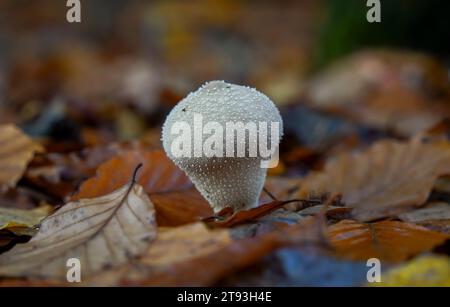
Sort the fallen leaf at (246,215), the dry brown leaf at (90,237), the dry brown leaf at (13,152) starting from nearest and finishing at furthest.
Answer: the dry brown leaf at (90,237) < the fallen leaf at (246,215) < the dry brown leaf at (13,152)

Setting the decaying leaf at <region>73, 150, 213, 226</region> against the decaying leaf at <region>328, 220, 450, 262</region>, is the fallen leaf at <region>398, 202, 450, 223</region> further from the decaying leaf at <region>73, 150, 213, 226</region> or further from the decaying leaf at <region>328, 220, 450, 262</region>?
the decaying leaf at <region>73, 150, 213, 226</region>

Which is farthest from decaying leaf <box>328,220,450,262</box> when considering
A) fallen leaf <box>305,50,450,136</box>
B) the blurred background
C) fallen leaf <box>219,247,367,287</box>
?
fallen leaf <box>305,50,450,136</box>

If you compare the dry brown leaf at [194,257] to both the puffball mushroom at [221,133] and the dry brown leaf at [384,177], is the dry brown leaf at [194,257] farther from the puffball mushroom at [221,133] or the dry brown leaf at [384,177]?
the dry brown leaf at [384,177]

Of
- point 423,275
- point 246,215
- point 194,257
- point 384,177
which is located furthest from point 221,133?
point 384,177

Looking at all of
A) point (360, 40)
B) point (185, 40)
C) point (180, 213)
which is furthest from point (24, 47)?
point (180, 213)

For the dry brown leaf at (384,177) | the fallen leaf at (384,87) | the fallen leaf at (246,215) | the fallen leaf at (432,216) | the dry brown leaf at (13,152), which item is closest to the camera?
the fallen leaf at (246,215)

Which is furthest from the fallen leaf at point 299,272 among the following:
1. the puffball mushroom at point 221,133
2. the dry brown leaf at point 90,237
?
the puffball mushroom at point 221,133

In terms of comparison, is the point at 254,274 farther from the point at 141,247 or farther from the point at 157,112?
the point at 157,112
